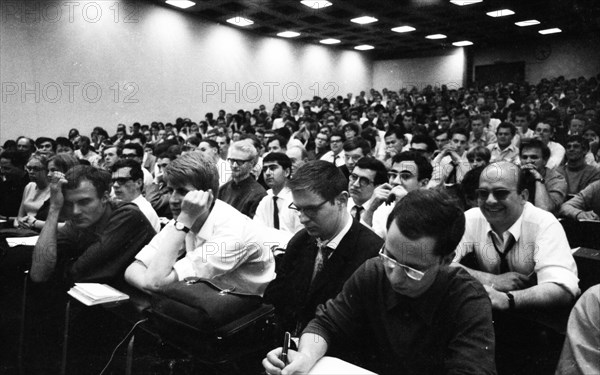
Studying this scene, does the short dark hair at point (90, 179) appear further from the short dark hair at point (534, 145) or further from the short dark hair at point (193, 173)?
the short dark hair at point (534, 145)

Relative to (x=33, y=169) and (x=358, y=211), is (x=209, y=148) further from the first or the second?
(x=358, y=211)

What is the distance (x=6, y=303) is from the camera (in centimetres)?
307

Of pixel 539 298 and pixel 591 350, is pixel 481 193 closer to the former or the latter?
pixel 539 298

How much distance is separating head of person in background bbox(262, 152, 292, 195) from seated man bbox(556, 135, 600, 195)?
2.63m

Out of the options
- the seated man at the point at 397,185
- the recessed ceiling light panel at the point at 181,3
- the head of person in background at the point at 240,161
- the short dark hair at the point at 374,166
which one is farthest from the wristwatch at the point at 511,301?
the recessed ceiling light panel at the point at 181,3

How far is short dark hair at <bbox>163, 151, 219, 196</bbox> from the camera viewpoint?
2348 millimetres

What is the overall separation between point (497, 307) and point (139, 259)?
5.41ft

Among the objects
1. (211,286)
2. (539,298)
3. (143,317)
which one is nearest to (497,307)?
(539,298)

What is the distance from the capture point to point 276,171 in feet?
13.6

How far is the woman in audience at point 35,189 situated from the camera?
4559 mm

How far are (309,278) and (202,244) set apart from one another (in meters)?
0.62

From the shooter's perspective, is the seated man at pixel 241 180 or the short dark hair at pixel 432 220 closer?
the short dark hair at pixel 432 220

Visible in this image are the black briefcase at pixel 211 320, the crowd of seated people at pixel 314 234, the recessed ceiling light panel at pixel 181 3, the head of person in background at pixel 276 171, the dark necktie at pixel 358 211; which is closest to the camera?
the crowd of seated people at pixel 314 234

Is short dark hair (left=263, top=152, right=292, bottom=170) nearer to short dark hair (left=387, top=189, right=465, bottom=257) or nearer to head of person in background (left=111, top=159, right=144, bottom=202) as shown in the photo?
head of person in background (left=111, top=159, right=144, bottom=202)
